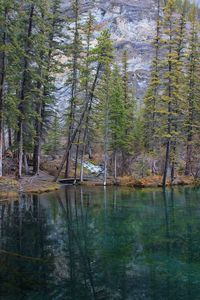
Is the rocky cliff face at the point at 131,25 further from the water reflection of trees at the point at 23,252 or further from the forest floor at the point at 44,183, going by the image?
the water reflection of trees at the point at 23,252

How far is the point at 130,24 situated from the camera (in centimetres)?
9975

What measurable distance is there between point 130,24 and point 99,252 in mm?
95353

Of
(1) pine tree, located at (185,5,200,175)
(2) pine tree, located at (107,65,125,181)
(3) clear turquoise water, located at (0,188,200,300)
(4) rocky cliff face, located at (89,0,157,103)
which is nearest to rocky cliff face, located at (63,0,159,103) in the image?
(4) rocky cliff face, located at (89,0,157,103)

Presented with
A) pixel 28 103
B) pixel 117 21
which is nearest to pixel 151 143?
pixel 28 103

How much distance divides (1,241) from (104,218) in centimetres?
613

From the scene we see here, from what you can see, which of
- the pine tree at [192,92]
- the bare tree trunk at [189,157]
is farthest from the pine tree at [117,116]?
the pine tree at [192,92]

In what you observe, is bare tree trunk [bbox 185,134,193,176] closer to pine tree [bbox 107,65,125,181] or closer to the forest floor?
the forest floor

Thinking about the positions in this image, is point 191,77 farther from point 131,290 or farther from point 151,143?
point 131,290

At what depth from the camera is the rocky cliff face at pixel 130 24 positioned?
92.2m

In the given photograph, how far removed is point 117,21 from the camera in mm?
99688

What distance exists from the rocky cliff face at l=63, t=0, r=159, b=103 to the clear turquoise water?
75085 mm

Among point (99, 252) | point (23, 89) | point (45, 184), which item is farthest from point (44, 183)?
point (99, 252)

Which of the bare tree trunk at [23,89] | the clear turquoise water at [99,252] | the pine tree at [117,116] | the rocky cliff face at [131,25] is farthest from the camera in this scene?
the rocky cliff face at [131,25]

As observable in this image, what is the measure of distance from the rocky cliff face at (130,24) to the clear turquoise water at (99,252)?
246 feet
